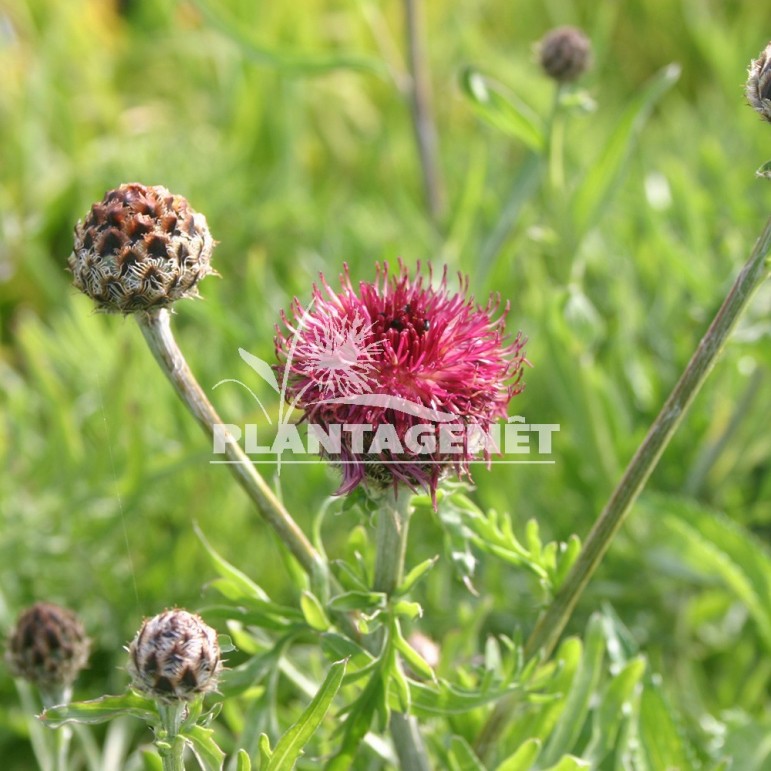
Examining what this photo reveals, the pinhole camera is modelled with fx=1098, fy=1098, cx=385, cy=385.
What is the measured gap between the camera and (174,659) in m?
0.78

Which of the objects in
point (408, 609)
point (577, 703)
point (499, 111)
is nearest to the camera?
point (408, 609)

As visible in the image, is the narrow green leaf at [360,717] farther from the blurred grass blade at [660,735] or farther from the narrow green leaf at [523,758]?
the blurred grass blade at [660,735]

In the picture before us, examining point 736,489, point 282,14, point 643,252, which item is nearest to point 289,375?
point 736,489

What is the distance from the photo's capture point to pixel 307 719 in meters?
0.83

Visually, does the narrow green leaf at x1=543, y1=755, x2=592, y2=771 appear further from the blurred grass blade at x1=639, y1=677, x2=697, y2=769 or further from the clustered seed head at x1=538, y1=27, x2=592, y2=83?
the clustered seed head at x1=538, y1=27, x2=592, y2=83

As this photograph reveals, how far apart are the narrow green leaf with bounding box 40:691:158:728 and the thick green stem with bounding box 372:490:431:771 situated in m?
0.22

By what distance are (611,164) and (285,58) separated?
0.68m

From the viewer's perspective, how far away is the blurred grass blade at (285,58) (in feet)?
6.24

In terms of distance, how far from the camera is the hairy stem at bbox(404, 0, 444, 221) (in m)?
2.18

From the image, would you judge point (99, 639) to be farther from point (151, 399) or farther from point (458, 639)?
point (458, 639)

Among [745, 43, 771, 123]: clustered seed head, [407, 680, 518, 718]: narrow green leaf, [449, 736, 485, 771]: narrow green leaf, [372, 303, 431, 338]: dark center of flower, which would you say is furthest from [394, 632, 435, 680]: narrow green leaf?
[745, 43, 771, 123]: clustered seed head

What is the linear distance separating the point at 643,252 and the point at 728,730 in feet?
3.80

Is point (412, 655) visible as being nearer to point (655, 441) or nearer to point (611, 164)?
point (655, 441)

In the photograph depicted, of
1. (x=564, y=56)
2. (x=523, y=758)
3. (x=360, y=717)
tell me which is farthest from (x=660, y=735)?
(x=564, y=56)
